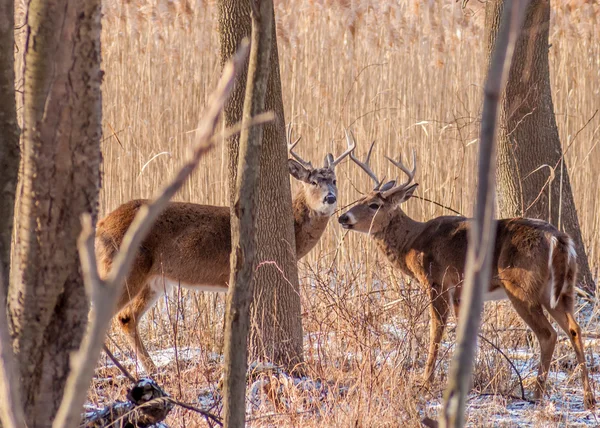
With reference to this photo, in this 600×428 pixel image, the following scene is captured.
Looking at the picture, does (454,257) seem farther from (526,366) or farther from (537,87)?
(537,87)

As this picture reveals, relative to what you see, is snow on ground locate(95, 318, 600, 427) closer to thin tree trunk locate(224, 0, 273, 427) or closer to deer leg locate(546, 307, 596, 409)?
deer leg locate(546, 307, 596, 409)

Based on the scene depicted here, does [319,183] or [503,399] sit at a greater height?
[319,183]

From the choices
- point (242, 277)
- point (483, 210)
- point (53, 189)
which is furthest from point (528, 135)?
point (483, 210)

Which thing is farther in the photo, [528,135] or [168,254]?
[528,135]

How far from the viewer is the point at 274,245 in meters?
4.26

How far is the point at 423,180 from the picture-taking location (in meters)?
7.23

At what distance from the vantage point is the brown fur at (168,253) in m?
5.25

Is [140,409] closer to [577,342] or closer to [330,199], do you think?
[577,342]

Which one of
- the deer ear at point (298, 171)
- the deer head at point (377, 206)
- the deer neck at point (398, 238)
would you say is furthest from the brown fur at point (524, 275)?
the deer ear at point (298, 171)

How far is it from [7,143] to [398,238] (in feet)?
12.5

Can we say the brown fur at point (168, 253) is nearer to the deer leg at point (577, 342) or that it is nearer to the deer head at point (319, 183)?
the deer head at point (319, 183)

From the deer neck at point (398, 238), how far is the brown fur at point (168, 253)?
0.97 metres

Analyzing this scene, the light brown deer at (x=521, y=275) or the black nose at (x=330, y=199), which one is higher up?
the black nose at (x=330, y=199)

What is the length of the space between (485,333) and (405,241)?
2.67 feet
